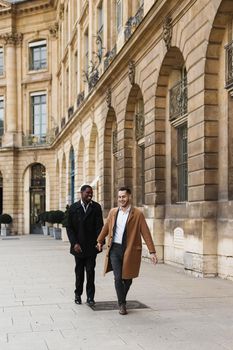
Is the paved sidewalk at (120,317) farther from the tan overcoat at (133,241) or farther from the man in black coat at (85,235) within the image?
the tan overcoat at (133,241)

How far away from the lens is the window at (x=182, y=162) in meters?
16.3

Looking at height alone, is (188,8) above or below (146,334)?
above

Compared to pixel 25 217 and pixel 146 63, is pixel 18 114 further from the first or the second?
pixel 146 63

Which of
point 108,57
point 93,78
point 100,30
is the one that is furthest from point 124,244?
point 100,30

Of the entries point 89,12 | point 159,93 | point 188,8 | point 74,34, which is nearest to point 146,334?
point 188,8

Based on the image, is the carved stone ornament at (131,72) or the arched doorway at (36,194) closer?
the carved stone ornament at (131,72)

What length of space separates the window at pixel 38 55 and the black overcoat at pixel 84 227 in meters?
38.1

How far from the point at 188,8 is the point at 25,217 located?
3382cm

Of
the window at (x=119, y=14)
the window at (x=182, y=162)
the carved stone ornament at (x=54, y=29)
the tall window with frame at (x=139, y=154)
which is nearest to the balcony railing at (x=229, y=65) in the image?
the window at (x=182, y=162)

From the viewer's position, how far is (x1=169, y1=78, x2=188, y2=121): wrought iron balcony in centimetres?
1574

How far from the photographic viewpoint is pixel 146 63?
1836 cm

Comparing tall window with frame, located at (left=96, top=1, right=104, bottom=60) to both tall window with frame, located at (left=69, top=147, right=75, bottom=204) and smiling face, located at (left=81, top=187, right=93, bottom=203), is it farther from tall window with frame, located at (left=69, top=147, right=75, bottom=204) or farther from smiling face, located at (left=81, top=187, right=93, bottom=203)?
smiling face, located at (left=81, top=187, right=93, bottom=203)

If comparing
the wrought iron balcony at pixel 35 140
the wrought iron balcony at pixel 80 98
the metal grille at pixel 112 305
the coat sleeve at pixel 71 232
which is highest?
the wrought iron balcony at pixel 80 98

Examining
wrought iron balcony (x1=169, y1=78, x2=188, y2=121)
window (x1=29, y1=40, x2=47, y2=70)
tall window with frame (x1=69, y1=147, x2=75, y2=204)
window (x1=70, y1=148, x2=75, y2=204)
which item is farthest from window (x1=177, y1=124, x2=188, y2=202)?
window (x1=29, y1=40, x2=47, y2=70)
